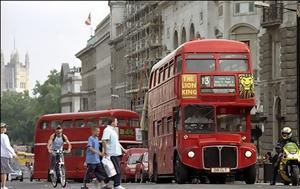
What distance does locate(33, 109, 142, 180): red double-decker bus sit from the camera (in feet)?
168

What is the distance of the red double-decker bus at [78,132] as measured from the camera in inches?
2015

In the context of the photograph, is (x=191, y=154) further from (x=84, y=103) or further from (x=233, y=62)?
(x=84, y=103)

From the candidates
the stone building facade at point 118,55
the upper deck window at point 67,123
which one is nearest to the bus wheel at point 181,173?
the upper deck window at point 67,123

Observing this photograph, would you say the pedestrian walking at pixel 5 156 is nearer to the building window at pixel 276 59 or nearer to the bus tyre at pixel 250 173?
the bus tyre at pixel 250 173

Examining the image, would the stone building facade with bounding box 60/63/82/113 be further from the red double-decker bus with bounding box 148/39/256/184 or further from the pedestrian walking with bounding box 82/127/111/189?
the pedestrian walking with bounding box 82/127/111/189

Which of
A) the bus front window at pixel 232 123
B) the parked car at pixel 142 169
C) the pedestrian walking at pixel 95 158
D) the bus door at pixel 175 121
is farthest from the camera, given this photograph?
the parked car at pixel 142 169

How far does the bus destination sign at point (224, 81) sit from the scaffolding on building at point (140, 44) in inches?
2485

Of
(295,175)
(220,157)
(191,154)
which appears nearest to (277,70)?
(220,157)

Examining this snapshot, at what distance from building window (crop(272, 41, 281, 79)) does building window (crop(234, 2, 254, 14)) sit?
9922 millimetres

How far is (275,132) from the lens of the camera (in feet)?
206

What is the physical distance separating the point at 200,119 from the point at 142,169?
12.8 m

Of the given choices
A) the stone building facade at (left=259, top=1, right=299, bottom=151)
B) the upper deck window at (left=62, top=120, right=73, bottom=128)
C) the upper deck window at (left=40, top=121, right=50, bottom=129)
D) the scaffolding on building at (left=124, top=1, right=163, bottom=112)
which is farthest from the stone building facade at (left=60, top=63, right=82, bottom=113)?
the upper deck window at (left=62, top=120, right=73, bottom=128)

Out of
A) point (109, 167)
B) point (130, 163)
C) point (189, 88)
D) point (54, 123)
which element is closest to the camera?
point (109, 167)

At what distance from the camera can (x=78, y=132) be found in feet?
171
